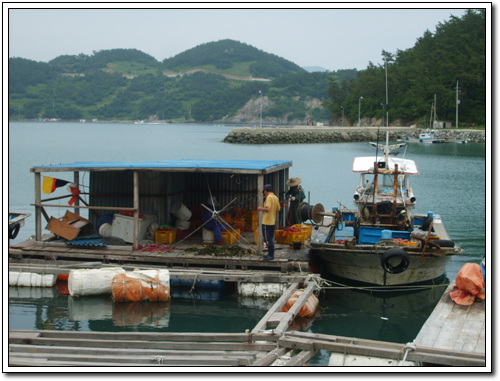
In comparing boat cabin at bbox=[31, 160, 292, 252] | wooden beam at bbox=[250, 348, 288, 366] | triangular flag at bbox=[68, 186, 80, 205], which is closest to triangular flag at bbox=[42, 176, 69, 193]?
boat cabin at bbox=[31, 160, 292, 252]

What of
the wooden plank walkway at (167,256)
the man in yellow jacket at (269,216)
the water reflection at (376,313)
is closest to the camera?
the water reflection at (376,313)

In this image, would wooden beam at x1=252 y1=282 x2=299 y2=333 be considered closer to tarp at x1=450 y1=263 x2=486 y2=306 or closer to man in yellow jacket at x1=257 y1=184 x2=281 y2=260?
man in yellow jacket at x1=257 y1=184 x2=281 y2=260

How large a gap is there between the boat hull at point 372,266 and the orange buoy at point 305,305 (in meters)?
2.15

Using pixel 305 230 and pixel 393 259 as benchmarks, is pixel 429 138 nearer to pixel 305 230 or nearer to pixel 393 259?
pixel 305 230

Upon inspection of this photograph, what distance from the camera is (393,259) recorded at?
14.3m

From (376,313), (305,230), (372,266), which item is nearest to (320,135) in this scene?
(305,230)

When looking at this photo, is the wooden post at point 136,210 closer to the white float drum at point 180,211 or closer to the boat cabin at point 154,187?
the boat cabin at point 154,187

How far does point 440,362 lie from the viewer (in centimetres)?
866

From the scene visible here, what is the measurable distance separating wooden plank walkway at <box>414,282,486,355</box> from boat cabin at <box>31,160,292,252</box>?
5100 mm

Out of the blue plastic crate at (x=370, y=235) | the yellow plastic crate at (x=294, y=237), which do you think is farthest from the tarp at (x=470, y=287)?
the yellow plastic crate at (x=294, y=237)

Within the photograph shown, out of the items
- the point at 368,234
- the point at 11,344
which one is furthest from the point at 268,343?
the point at 368,234

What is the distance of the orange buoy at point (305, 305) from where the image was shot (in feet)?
40.5

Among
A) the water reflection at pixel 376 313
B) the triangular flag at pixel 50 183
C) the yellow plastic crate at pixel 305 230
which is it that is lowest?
the water reflection at pixel 376 313

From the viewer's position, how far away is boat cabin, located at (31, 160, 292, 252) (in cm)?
1519
